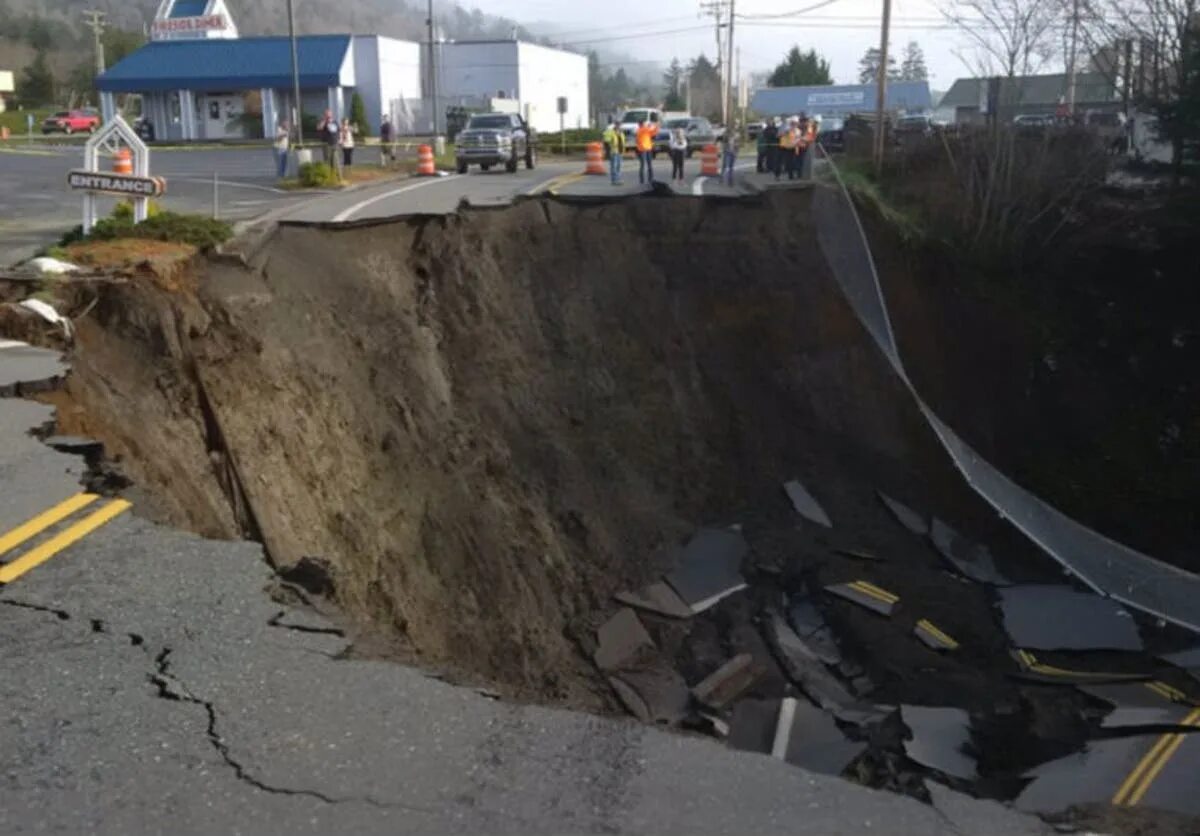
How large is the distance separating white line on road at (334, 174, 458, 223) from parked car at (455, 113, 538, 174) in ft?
5.54

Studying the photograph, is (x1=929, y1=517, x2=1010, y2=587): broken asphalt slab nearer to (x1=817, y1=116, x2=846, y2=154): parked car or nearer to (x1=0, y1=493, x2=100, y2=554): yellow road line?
(x1=0, y1=493, x2=100, y2=554): yellow road line

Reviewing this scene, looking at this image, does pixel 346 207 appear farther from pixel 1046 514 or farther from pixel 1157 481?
pixel 1157 481

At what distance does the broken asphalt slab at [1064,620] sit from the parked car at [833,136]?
27197 mm

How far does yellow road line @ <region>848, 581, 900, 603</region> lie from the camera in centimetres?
1627

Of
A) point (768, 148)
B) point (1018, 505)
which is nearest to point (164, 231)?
point (1018, 505)

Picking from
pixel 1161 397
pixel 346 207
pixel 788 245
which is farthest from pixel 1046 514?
pixel 346 207

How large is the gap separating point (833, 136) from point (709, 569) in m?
34.2

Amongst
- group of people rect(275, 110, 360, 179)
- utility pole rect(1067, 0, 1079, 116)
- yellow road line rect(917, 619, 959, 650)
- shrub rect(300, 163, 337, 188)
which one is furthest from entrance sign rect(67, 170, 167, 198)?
utility pole rect(1067, 0, 1079, 116)

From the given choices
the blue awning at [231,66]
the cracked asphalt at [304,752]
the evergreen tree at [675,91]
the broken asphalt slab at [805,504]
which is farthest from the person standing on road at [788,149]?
the evergreen tree at [675,91]

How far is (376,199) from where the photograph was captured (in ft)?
82.7

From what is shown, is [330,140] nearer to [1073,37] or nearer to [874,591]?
[1073,37]

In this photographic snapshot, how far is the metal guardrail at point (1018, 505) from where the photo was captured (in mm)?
17172

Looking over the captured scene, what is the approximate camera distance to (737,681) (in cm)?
1359

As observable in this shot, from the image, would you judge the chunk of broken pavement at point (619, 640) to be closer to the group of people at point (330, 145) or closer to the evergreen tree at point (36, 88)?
the group of people at point (330, 145)
